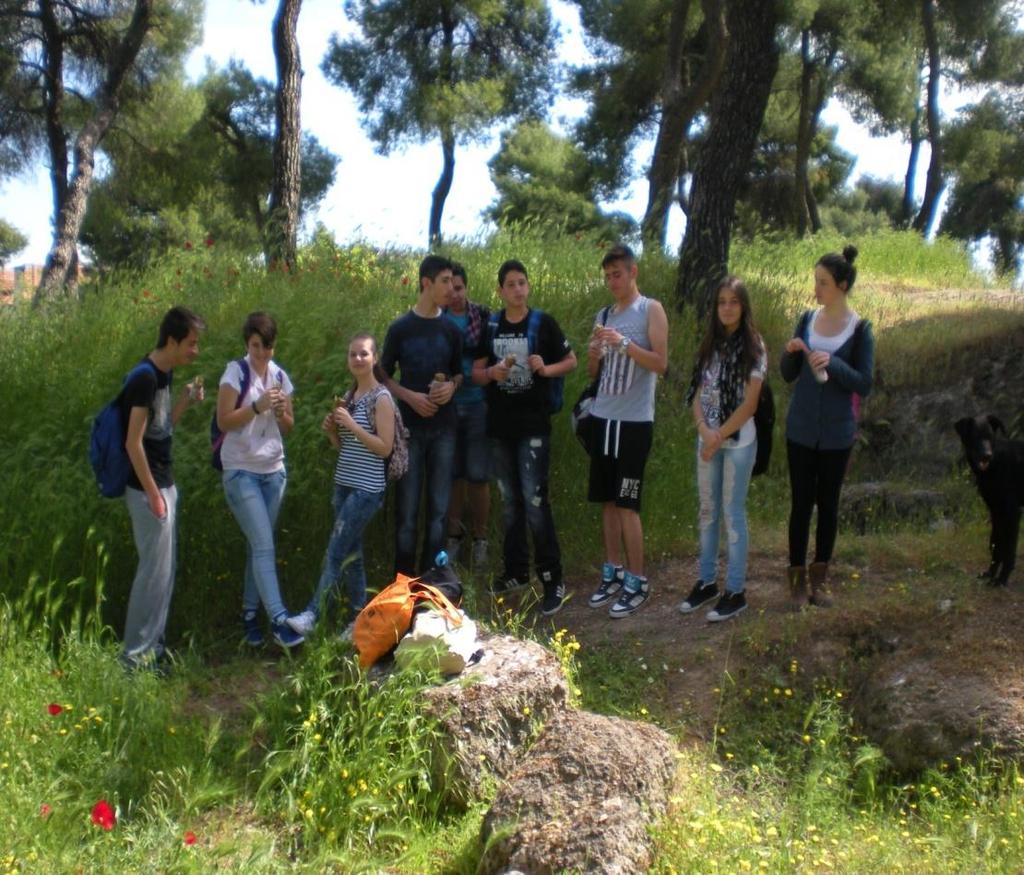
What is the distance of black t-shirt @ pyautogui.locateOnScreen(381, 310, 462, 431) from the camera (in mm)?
6531

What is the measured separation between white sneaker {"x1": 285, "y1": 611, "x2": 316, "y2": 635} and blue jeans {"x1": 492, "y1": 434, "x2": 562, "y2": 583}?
1454 mm

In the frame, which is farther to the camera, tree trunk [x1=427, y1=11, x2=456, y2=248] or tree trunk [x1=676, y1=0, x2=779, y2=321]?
tree trunk [x1=427, y1=11, x2=456, y2=248]

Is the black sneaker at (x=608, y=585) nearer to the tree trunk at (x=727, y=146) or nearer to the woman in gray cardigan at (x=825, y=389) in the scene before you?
the woman in gray cardigan at (x=825, y=389)

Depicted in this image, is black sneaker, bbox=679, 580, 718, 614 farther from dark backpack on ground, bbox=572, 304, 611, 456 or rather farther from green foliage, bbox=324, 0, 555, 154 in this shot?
green foliage, bbox=324, 0, 555, 154

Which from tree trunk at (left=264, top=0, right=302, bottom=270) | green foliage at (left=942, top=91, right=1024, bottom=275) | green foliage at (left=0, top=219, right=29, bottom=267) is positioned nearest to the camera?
tree trunk at (left=264, top=0, right=302, bottom=270)

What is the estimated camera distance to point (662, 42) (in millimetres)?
23422

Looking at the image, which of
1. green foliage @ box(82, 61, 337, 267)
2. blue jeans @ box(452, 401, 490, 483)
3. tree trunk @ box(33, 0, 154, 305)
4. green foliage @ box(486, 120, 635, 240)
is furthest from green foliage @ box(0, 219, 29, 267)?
blue jeans @ box(452, 401, 490, 483)

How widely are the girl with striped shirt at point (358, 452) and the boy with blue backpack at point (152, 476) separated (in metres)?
0.79

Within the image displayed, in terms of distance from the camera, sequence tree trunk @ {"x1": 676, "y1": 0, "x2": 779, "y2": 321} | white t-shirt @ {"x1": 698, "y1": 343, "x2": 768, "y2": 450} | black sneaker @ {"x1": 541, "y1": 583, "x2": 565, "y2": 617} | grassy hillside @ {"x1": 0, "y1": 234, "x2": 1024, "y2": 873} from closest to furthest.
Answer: grassy hillside @ {"x1": 0, "y1": 234, "x2": 1024, "y2": 873}, white t-shirt @ {"x1": 698, "y1": 343, "x2": 768, "y2": 450}, black sneaker @ {"x1": 541, "y1": 583, "x2": 565, "y2": 617}, tree trunk @ {"x1": 676, "y1": 0, "x2": 779, "y2": 321}

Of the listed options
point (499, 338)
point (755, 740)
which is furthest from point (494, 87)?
point (755, 740)

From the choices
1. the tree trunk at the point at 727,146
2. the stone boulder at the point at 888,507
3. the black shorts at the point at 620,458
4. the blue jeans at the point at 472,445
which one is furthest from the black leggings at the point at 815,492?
the tree trunk at the point at 727,146

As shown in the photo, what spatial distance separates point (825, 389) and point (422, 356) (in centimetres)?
224

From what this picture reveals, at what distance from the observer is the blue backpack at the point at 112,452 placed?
5750 millimetres

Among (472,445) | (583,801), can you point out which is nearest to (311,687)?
(583,801)
